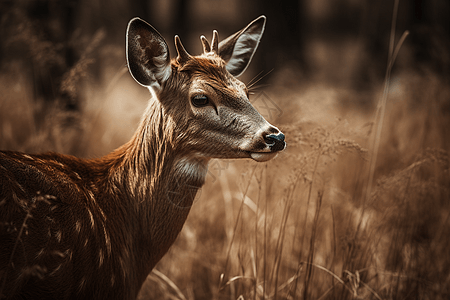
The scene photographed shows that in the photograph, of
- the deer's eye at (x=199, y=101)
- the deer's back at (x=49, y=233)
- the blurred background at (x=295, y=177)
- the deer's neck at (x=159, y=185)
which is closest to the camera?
the deer's back at (x=49, y=233)

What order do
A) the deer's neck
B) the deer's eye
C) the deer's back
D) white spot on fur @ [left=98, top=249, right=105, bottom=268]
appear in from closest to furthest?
the deer's back < white spot on fur @ [left=98, top=249, right=105, bottom=268] < the deer's eye < the deer's neck

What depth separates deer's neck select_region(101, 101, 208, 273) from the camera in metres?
2.66

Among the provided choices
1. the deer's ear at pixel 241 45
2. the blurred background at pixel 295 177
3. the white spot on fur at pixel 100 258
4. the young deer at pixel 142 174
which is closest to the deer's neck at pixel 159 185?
the young deer at pixel 142 174

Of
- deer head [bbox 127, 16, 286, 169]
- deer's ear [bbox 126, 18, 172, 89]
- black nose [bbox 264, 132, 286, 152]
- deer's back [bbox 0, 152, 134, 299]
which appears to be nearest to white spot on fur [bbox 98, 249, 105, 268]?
deer's back [bbox 0, 152, 134, 299]

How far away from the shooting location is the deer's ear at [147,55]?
247 cm

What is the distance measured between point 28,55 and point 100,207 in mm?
2965

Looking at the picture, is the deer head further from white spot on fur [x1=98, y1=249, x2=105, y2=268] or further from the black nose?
white spot on fur [x1=98, y1=249, x2=105, y2=268]

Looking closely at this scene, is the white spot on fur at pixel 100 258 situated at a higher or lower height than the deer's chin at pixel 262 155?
lower

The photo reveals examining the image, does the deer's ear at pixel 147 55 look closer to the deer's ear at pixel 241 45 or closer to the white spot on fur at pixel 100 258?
the deer's ear at pixel 241 45

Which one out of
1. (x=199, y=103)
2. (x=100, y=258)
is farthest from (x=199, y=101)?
(x=100, y=258)

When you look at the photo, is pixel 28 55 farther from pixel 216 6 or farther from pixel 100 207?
pixel 216 6

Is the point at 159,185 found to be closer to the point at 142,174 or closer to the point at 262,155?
the point at 142,174

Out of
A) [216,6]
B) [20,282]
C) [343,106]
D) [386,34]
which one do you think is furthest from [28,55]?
[216,6]

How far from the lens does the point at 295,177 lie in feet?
9.28
